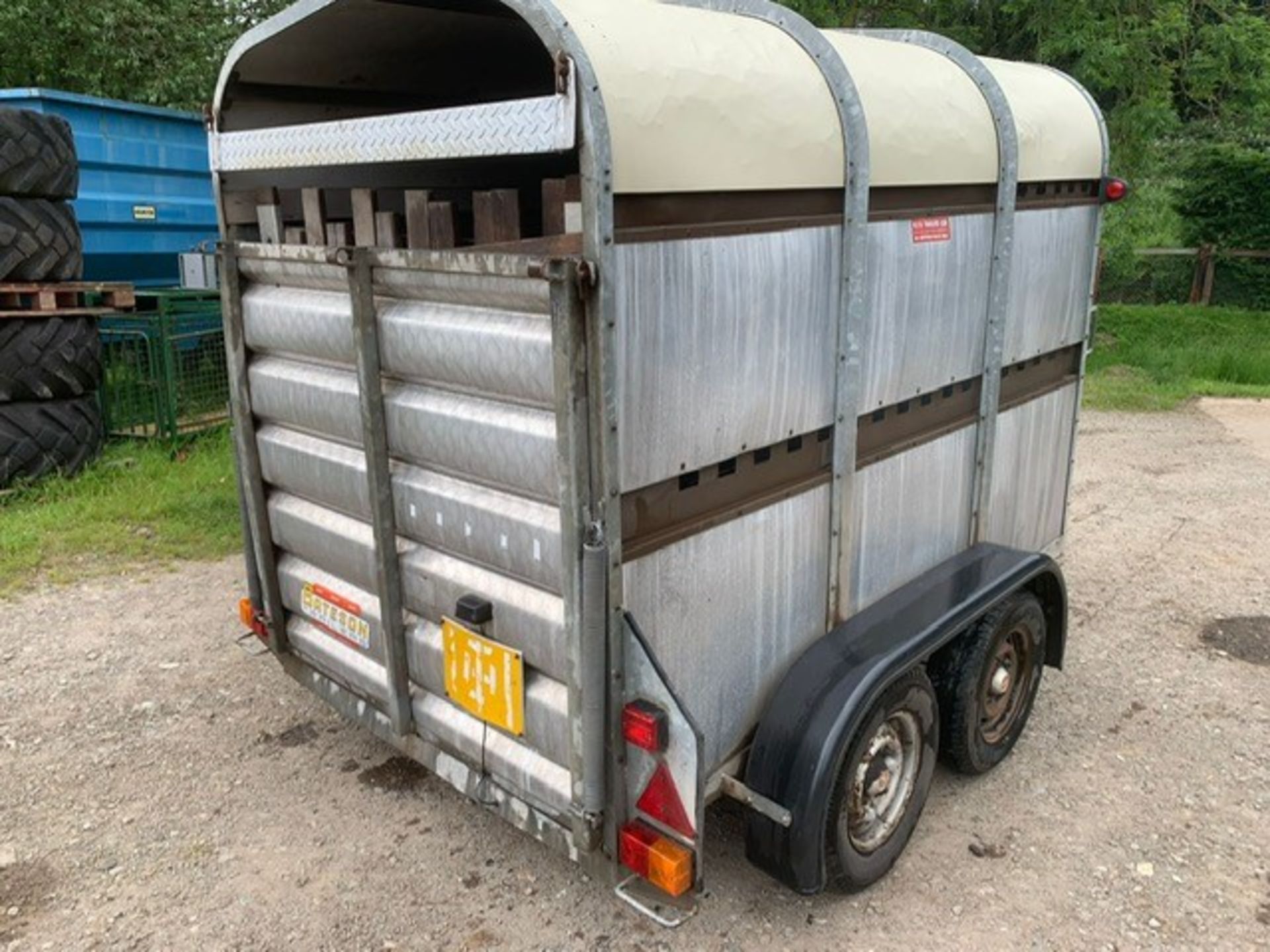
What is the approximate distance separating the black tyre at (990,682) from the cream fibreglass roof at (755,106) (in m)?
1.73

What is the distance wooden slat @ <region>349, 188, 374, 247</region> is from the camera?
3.37 m

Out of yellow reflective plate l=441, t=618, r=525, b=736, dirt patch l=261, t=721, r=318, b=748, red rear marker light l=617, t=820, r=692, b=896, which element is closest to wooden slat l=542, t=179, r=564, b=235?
yellow reflective plate l=441, t=618, r=525, b=736

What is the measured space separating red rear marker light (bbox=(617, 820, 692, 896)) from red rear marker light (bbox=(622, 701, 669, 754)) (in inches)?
10.5

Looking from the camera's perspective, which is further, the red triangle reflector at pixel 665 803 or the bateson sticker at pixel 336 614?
the bateson sticker at pixel 336 614

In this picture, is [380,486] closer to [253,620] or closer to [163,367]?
[253,620]

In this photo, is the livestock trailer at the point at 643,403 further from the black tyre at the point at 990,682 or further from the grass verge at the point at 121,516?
the grass verge at the point at 121,516

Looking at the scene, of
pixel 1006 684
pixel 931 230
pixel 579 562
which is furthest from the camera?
pixel 1006 684

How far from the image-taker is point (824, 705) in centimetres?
326

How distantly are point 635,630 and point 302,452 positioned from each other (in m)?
1.62

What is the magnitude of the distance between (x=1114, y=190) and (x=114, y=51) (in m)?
13.1

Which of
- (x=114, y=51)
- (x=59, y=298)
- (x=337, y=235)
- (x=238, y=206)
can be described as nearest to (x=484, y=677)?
(x=337, y=235)

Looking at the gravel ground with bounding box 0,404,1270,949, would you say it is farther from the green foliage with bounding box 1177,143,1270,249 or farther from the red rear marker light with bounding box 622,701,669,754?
the green foliage with bounding box 1177,143,1270,249

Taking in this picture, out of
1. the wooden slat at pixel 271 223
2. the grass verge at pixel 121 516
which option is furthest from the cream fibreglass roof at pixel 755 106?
the grass verge at pixel 121 516

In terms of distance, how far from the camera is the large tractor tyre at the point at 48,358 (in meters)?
7.58
